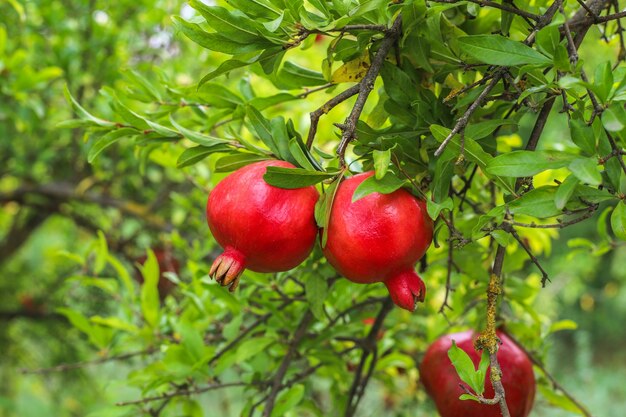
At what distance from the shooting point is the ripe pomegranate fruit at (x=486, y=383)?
0.72m

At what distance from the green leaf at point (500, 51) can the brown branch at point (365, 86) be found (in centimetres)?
7

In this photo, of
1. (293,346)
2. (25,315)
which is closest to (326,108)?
(293,346)

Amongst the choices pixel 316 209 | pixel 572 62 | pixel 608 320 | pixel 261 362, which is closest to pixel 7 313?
pixel 261 362

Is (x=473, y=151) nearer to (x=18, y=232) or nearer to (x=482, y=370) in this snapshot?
(x=482, y=370)

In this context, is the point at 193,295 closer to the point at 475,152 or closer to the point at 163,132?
the point at 163,132

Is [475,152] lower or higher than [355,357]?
higher

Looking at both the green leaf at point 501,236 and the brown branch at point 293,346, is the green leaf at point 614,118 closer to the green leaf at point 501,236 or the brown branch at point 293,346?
the green leaf at point 501,236

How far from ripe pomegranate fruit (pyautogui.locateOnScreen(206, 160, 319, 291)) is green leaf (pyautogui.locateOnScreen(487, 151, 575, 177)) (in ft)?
0.51

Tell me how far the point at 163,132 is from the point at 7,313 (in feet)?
5.86

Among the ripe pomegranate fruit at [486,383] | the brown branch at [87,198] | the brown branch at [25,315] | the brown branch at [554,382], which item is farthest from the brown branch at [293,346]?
the brown branch at [25,315]

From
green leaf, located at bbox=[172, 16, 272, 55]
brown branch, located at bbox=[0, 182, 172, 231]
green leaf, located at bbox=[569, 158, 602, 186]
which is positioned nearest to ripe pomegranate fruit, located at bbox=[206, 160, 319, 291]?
green leaf, located at bbox=[172, 16, 272, 55]

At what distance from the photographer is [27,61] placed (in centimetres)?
170

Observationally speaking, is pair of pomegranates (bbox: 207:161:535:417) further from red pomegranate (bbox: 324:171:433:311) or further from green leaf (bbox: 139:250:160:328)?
green leaf (bbox: 139:250:160:328)

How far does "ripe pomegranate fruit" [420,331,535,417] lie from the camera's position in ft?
2.35
